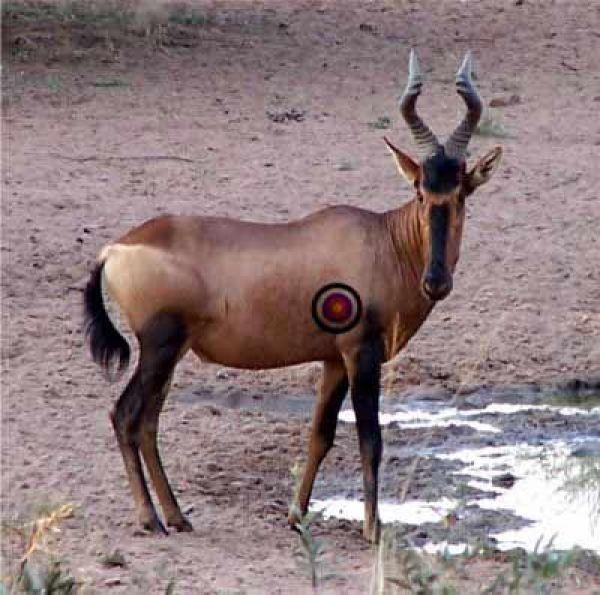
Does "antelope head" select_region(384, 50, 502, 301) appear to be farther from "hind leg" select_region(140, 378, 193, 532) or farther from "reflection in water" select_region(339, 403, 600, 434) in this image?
"reflection in water" select_region(339, 403, 600, 434)

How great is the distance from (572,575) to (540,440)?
236 centimetres

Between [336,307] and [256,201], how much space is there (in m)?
5.41

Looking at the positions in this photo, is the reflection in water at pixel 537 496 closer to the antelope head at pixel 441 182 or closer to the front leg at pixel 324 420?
the front leg at pixel 324 420

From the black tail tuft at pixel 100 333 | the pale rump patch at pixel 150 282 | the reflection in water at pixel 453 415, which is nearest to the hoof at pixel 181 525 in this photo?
the black tail tuft at pixel 100 333

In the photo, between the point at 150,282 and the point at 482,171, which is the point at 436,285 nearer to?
the point at 482,171

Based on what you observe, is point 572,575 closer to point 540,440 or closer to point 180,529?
point 180,529

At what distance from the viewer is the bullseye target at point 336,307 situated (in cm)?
771

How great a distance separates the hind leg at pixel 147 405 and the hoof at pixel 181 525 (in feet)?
0.21

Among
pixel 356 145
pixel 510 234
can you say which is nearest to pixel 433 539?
pixel 510 234

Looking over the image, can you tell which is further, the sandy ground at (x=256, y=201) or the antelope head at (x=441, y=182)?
the sandy ground at (x=256, y=201)

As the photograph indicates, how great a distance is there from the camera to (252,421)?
9.52m

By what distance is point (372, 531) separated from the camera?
25.4ft

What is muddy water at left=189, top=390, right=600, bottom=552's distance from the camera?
26.3 feet

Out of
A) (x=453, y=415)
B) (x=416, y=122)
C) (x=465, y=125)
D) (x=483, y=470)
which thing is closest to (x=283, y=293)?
(x=416, y=122)
